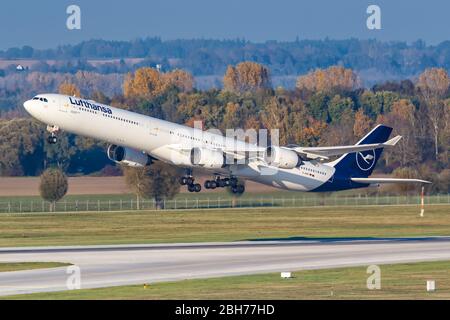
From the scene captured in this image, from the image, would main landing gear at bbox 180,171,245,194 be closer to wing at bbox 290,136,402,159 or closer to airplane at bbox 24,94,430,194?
airplane at bbox 24,94,430,194

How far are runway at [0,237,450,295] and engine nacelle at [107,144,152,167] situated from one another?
9.55 m

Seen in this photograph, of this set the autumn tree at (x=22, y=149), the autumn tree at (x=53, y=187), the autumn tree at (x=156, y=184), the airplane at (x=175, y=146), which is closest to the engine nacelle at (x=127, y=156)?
the airplane at (x=175, y=146)

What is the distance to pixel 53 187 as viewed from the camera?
12988 centimetres

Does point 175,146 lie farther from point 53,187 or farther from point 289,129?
point 289,129

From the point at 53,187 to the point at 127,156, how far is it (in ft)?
A: 166

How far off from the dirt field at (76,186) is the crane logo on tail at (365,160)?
127 ft

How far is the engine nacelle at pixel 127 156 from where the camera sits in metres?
80.7

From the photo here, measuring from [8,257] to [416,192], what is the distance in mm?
60273

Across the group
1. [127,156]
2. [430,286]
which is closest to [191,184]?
[127,156]

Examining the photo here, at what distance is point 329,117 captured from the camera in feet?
642

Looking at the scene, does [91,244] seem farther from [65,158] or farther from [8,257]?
[65,158]

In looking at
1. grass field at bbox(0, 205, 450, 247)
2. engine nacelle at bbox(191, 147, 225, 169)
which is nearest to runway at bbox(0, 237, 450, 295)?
grass field at bbox(0, 205, 450, 247)

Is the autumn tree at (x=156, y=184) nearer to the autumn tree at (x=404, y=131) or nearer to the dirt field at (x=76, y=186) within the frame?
→ the dirt field at (x=76, y=186)
